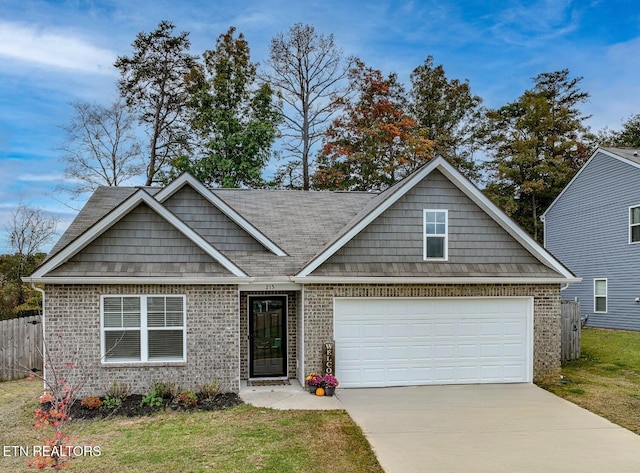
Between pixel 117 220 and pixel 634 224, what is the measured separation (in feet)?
60.2

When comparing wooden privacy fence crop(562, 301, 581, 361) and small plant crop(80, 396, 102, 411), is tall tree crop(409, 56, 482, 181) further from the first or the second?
small plant crop(80, 396, 102, 411)

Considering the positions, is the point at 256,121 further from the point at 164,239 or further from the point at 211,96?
the point at 164,239

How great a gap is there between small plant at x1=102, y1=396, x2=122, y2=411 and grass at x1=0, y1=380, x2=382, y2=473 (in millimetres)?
626

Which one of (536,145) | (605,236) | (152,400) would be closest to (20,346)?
(152,400)

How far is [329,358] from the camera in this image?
11.2 meters

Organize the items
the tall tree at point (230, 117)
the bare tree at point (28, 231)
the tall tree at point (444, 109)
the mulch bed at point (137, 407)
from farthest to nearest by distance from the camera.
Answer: the tall tree at point (444, 109) < the bare tree at point (28, 231) < the tall tree at point (230, 117) < the mulch bed at point (137, 407)

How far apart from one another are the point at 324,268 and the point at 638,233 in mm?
13976

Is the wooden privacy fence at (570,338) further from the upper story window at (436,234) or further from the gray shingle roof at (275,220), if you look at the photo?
the gray shingle roof at (275,220)

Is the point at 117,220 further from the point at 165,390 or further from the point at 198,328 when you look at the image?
the point at 165,390

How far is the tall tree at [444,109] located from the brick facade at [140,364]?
21888 millimetres

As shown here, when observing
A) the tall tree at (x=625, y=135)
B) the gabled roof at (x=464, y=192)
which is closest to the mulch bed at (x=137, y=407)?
Result: the gabled roof at (x=464, y=192)

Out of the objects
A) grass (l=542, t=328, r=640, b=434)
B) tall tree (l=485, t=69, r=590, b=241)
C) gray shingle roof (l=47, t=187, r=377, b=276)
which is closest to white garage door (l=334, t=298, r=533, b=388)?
grass (l=542, t=328, r=640, b=434)

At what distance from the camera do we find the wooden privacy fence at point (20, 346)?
13805 mm

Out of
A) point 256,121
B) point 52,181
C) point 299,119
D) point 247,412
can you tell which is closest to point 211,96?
point 256,121
